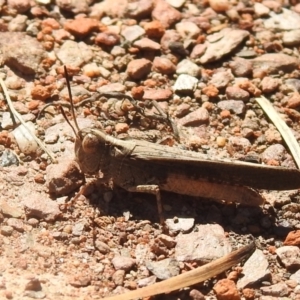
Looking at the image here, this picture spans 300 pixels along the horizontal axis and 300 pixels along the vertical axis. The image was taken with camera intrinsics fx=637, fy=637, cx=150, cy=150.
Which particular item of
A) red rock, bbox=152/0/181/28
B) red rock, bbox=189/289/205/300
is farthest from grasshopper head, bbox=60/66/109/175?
red rock, bbox=152/0/181/28

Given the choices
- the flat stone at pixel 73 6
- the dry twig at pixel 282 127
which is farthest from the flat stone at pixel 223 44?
Result: the flat stone at pixel 73 6

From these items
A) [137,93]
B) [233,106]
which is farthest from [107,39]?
[233,106]

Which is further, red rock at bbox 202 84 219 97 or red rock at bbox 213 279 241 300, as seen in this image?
red rock at bbox 202 84 219 97

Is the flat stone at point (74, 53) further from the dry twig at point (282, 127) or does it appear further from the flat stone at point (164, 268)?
the flat stone at point (164, 268)

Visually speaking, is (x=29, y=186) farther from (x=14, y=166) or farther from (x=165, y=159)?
(x=165, y=159)

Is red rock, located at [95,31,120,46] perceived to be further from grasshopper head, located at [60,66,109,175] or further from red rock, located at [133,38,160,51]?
grasshopper head, located at [60,66,109,175]

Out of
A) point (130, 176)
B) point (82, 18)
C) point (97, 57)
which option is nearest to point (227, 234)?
point (130, 176)
